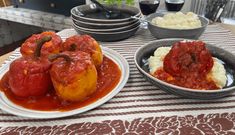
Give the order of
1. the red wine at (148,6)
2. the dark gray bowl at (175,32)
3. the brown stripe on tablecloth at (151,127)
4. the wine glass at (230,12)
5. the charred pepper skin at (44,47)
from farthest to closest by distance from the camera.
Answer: the wine glass at (230,12) → the red wine at (148,6) → the dark gray bowl at (175,32) → the charred pepper skin at (44,47) → the brown stripe on tablecloth at (151,127)

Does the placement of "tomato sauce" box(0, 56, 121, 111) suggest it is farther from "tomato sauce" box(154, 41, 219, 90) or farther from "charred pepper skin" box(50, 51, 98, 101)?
"tomato sauce" box(154, 41, 219, 90)

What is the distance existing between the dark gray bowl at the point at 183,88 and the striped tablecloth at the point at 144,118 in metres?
0.04

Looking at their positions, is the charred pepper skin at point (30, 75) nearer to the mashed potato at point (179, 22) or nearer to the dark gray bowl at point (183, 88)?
the dark gray bowl at point (183, 88)

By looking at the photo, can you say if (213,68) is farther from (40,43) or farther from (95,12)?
(95,12)

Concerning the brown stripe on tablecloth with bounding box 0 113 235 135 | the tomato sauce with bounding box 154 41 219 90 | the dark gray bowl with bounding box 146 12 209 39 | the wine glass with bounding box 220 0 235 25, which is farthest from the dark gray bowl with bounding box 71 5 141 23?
the wine glass with bounding box 220 0 235 25

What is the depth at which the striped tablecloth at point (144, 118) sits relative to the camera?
19.3 inches

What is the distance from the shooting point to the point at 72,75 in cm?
49

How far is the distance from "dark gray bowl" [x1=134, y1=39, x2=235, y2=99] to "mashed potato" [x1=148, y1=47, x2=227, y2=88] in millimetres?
18

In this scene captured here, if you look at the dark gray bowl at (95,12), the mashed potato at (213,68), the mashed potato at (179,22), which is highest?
the dark gray bowl at (95,12)

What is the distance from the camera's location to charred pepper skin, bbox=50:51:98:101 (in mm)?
487

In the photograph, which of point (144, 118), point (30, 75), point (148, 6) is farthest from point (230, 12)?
point (30, 75)

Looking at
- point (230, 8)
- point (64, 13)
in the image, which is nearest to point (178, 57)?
point (230, 8)

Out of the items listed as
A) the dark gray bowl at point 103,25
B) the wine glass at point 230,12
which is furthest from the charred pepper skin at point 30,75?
the wine glass at point 230,12

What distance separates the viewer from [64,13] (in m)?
1.82
